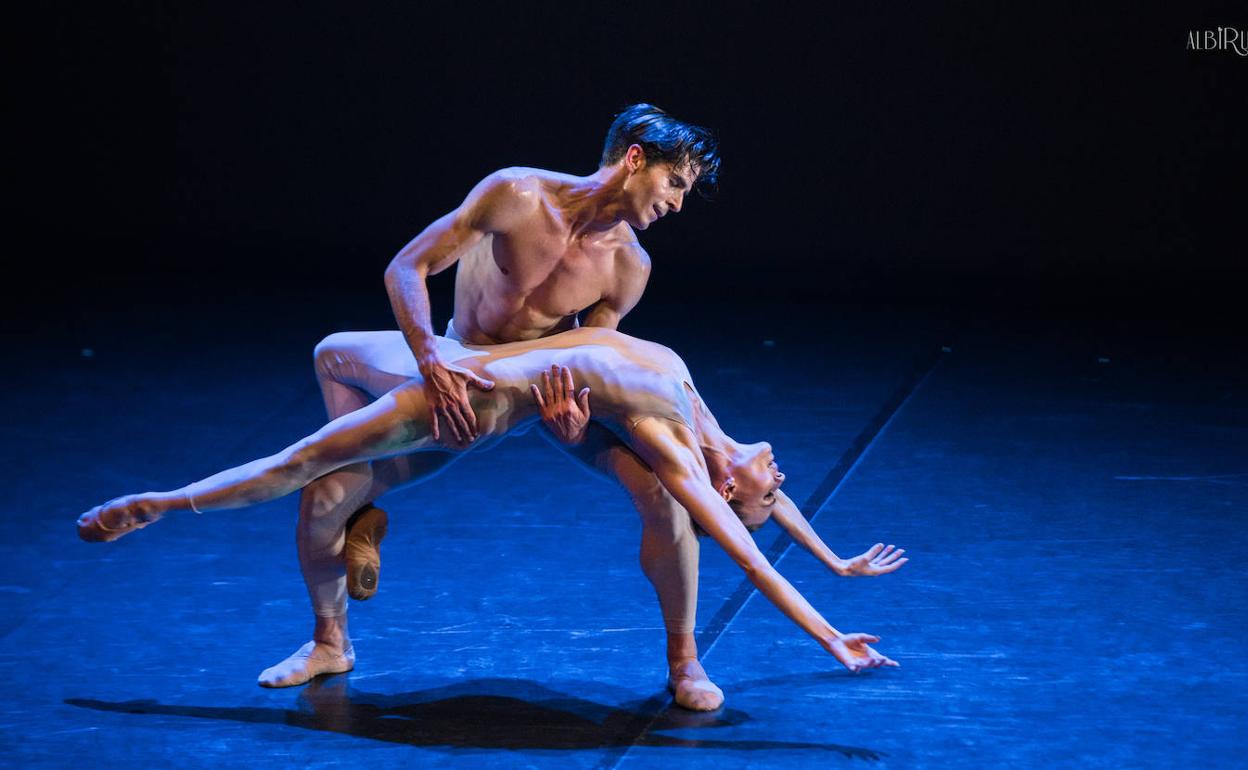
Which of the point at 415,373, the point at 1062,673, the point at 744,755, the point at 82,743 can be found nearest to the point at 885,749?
the point at 744,755

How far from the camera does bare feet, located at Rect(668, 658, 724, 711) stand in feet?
11.7

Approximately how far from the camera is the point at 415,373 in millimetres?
3578

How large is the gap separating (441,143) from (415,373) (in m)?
4.62

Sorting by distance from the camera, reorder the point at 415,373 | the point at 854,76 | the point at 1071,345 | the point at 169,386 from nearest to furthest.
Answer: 1. the point at 415,373
2. the point at 169,386
3. the point at 1071,345
4. the point at 854,76

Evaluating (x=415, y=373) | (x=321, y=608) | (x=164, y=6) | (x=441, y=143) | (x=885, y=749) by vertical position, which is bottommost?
(x=885, y=749)

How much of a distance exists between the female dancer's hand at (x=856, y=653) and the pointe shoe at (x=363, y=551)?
1027 mm

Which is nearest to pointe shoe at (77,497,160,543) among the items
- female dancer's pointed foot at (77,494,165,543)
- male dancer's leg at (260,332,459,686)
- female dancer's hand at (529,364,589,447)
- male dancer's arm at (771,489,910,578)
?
female dancer's pointed foot at (77,494,165,543)

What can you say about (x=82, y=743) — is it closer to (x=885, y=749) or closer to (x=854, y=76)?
(x=885, y=749)

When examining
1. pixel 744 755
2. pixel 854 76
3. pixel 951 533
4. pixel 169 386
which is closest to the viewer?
pixel 744 755

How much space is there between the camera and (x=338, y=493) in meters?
3.63

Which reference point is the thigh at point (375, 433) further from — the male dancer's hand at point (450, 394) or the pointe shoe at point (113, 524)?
the pointe shoe at point (113, 524)

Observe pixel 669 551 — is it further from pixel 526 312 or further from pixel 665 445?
pixel 526 312

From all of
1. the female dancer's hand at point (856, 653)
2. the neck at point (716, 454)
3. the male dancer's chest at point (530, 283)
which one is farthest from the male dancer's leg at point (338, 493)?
the female dancer's hand at point (856, 653)

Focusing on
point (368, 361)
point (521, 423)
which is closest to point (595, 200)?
point (521, 423)
